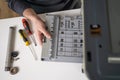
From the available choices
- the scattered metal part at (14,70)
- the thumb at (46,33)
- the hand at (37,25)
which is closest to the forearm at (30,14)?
the hand at (37,25)

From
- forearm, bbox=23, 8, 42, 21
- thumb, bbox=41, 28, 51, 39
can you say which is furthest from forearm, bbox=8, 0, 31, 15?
thumb, bbox=41, 28, 51, 39

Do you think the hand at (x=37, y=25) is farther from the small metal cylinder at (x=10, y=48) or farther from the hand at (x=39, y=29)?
the small metal cylinder at (x=10, y=48)

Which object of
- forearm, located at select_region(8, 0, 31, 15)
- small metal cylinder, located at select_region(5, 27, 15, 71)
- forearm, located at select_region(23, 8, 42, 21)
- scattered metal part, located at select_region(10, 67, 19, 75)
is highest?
forearm, located at select_region(8, 0, 31, 15)

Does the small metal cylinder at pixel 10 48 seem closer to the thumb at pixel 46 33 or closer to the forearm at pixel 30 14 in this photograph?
the forearm at pixel 30 14

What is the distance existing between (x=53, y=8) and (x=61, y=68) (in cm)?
41

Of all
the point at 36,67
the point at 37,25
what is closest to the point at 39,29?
the point at 37,25

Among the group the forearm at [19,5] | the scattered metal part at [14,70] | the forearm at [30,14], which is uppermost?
the forearm at [19,5]

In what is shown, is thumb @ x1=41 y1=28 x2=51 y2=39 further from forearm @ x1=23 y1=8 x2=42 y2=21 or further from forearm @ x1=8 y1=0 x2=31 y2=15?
forearm @ x1=8 y1=0 x2=31 y2=15

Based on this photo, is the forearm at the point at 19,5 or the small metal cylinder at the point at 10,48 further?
the forearm at the point at 19,5

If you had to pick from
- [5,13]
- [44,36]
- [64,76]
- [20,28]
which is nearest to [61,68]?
[64,76]

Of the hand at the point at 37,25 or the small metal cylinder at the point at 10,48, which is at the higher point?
the hand at the point at 37,25

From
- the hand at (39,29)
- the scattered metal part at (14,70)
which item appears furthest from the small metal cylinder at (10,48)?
the hand at (39,29)

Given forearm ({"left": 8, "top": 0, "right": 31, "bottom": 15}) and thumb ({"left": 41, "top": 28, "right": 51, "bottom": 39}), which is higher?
forearm ({"left": 8, "top": 0, "right": 31, "bottom": 15})

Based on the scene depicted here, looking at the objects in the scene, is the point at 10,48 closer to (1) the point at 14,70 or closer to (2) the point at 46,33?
(1) the point at 14,70
